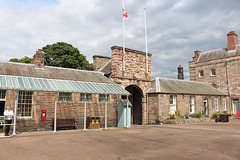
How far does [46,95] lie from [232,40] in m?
27.6

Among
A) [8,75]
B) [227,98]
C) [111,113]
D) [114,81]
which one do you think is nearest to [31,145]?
[8,75]

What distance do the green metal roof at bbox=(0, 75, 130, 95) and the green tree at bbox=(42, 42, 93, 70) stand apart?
1567 cm

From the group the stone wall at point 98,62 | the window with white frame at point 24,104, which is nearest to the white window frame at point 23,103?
the window with white frame at point 24,104

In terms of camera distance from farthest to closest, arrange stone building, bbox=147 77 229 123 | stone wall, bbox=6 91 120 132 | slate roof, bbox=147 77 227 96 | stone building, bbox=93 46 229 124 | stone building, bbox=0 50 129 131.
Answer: slate roof, bbox=147 77 227 96, stone building, bbox=147 77 229 123, stone building, bbox=93 46 229 124, stone wall, bbox=6 91 120 132, stone building, bbox=0 50 129 131

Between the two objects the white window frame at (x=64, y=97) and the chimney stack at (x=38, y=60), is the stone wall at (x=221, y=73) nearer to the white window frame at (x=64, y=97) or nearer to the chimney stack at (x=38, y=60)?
the white window frame at (x=64, y=97)

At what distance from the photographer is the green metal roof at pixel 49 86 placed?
1102 cm

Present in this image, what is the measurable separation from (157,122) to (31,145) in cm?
1360

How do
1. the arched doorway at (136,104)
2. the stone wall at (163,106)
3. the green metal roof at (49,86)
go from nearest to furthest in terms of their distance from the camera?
the green metal roof at (49,86) → the stone wall at (163,106) → the arched doorway at (136,104)

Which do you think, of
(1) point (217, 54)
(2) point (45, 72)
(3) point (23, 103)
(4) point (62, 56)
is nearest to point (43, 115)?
(3) point (23, 103)

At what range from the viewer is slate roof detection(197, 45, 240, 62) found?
28.2 meters

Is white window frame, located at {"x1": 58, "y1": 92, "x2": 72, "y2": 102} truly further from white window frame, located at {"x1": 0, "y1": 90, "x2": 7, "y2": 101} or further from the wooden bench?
white window frame, located at {"x1": 0, "y1": 90, "x2": 7, "y2": 101}

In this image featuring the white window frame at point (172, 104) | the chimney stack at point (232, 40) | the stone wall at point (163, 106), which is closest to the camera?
the stone wall at point (163, 106)

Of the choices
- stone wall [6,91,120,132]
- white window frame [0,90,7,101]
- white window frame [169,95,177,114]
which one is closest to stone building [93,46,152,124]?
white window frame [169,95,177,114]

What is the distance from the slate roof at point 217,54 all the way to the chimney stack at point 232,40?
1.90 ft
